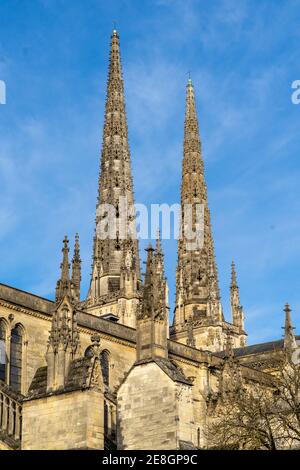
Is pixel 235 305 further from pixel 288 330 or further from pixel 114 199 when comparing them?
pixel 288 330

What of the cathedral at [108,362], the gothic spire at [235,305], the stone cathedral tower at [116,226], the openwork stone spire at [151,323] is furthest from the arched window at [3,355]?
the gothic spire at [235,305]

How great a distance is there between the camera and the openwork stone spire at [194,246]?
72.9m

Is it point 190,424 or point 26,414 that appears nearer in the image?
point 26,414

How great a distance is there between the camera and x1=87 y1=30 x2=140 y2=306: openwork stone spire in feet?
208

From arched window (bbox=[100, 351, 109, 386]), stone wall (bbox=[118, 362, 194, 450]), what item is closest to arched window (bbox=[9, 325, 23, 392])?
arched window (bbox=[100, 351, 109, 386])

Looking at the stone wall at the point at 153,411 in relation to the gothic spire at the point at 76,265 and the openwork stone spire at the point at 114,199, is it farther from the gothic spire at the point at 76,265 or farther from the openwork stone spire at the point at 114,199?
the openwork stone spire at the point at 114,199

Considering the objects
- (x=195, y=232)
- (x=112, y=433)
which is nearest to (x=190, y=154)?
(x=195, y=232)

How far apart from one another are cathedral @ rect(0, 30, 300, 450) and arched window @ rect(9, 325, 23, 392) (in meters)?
0.04

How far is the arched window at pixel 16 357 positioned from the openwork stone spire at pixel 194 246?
35.9m

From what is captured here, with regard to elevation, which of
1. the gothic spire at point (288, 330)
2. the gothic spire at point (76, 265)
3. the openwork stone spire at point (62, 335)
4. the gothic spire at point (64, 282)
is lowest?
the openwork stone spire at point (62, 335)

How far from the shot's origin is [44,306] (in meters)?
35.9

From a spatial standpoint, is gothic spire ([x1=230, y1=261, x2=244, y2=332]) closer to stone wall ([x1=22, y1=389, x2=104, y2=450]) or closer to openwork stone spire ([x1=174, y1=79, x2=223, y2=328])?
openwork stone spire ([x1=174, y1=79, x2=223, y2=328])
